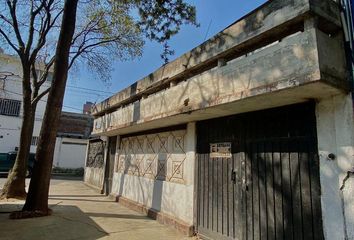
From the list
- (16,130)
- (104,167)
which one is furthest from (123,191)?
(16,130)

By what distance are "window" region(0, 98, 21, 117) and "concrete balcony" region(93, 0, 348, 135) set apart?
872 inches

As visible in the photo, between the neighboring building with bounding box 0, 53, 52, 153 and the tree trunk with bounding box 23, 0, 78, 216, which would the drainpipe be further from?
the neighboring building with bounding box 0, 53, 52, 153

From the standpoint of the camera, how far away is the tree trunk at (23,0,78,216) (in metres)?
7.04

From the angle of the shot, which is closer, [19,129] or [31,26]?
[31,26]

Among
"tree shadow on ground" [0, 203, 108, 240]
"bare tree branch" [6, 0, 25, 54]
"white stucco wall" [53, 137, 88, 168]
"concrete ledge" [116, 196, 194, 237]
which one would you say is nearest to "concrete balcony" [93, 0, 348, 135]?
"concrete ledge" [116, 196, 194, 237]

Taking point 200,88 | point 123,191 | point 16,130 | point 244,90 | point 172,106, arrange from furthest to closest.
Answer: point 16,130, point 123,191, point 172,106, point 200,88, point 244,90

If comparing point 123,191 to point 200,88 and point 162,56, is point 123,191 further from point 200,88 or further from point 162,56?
point 200,88

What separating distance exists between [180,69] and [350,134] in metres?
3.48

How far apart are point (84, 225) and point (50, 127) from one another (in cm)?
281

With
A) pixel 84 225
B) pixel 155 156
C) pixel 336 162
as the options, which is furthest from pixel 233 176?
pixel 84 225

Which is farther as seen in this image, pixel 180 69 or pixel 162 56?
pixel 162 56

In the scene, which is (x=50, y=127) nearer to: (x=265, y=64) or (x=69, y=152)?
(x=265, y=64)

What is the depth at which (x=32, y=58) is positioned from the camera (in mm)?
10234

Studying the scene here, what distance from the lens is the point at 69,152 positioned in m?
24.1
